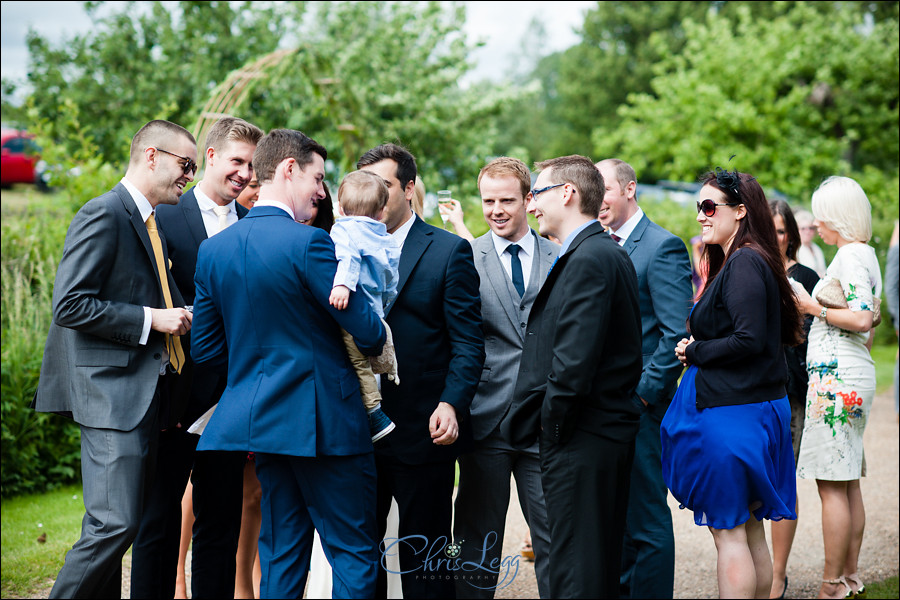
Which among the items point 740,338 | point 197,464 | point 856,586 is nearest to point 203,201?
point 197,464

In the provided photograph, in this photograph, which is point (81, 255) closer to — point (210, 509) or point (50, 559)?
point (210, 509)

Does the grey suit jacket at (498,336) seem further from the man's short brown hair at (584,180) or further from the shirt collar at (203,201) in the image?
the shirt collar at (203,201)

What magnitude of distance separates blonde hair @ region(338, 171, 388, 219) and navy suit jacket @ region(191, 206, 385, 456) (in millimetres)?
267

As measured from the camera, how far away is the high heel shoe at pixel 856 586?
16.1ft

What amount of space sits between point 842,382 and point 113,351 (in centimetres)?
416

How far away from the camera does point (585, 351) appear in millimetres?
3209

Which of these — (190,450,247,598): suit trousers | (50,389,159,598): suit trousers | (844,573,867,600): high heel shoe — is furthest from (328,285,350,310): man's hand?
(844,573,867,600): high heel shoe

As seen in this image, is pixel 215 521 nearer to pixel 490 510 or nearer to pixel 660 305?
pixel 490 510

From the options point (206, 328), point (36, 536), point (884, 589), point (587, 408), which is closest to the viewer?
point (587, 408)

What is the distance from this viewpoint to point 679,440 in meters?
3.88

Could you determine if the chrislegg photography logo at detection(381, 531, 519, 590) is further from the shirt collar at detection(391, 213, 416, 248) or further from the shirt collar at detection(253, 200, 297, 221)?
the shirt collar at detection(253, 200, 297, 221)

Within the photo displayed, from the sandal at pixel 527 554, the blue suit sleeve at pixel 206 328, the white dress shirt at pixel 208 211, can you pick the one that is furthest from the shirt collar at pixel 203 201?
the sandal at pixel 527 554

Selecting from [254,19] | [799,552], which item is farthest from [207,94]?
[799,552]

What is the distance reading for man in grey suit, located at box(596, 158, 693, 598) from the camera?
415 cm
